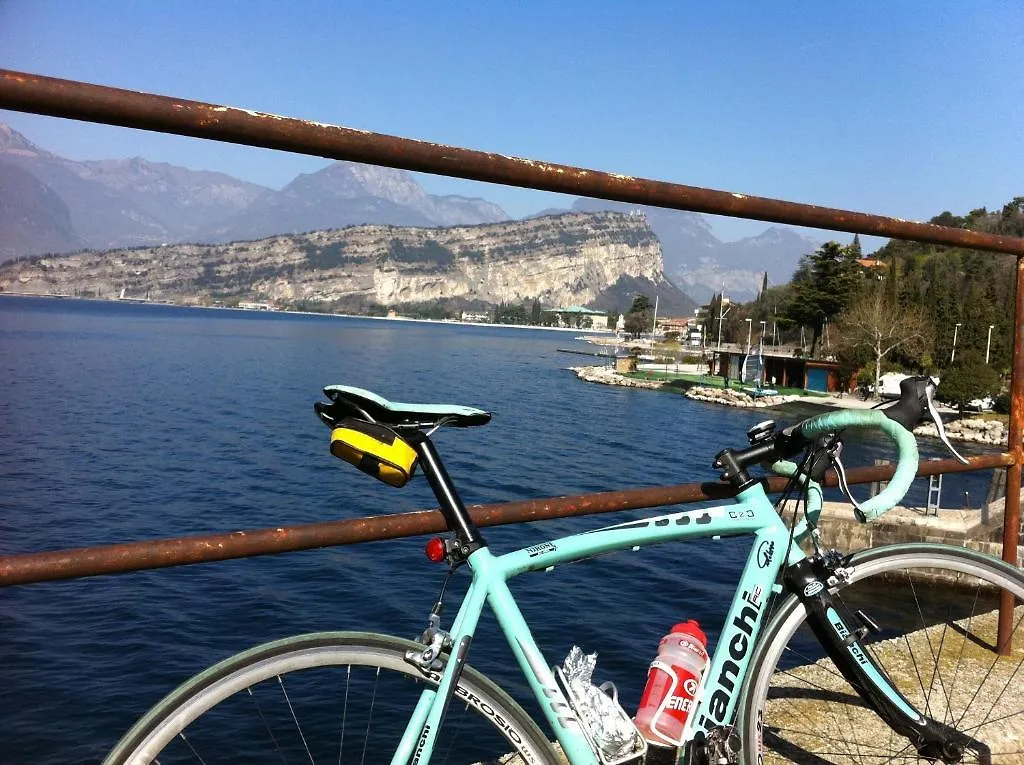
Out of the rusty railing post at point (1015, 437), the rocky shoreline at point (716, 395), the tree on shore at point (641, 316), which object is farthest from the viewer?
the tree on shore at point (641, 316)

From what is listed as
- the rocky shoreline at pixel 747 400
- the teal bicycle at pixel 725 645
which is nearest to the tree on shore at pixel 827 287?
the rocky shoreline at pixel 747 400

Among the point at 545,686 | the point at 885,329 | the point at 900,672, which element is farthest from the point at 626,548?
the point at 885,329

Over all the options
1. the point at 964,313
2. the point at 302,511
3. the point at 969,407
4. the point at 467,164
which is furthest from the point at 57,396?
the point at 964,313

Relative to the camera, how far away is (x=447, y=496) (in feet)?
5.88

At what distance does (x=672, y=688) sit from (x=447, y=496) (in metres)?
0.78

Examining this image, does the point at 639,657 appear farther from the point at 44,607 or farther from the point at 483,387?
the point at 483,387

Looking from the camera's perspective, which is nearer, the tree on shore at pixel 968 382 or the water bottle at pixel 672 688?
the water bottle at pixel 672 688

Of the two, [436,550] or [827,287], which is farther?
[827,287]

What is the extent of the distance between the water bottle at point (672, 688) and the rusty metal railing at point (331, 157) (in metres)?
0.36

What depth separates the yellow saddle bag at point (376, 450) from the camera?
1647 millimetres

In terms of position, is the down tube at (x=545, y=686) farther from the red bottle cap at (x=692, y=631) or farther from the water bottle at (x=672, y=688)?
the red bottle cap at (x=692, y=631)

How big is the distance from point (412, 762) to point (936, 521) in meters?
24.2

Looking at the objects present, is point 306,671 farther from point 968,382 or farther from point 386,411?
point 968,382

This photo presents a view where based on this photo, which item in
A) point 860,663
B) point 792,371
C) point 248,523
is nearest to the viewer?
point 860,663
